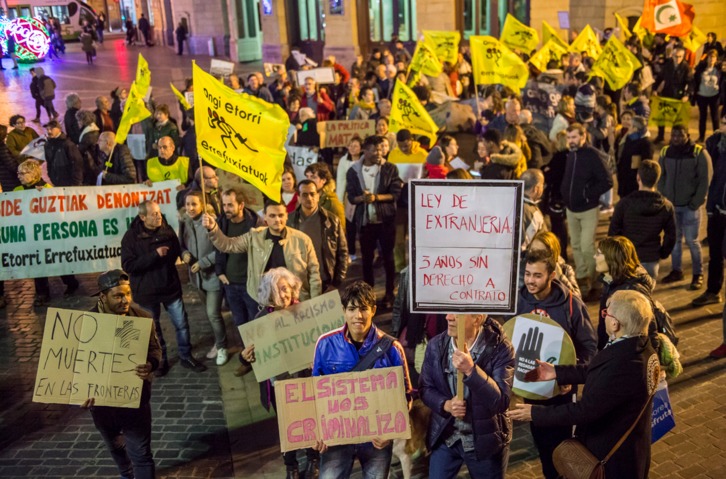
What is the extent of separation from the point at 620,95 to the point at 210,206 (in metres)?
13.7

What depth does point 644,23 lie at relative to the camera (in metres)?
18.0

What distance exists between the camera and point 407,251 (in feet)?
33.8

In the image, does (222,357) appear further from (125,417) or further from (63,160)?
(63,160)

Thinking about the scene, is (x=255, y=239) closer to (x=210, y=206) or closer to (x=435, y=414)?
(x=210, y=206)

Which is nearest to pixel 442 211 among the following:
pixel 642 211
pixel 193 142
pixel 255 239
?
pixel 255 239

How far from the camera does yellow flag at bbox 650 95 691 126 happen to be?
12.9m

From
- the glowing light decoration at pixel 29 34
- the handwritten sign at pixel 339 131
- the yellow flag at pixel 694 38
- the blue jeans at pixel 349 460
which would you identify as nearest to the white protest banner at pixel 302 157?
the handwritten sign at pixel 339 131

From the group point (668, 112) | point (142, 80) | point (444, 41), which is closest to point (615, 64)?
point (668, 112)

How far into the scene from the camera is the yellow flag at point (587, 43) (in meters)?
18.6

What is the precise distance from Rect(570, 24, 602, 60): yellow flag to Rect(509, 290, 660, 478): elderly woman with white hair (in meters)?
15.2

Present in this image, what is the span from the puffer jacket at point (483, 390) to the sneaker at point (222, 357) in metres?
3.80

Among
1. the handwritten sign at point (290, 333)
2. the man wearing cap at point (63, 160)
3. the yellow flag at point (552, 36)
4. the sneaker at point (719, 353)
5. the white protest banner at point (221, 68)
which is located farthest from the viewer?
the yellow flag at point (552, 36)

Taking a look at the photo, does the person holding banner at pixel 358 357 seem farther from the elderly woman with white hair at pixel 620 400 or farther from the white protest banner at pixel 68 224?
the white protest banner at pixel 68 224

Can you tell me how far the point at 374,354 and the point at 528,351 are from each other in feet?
3.62
